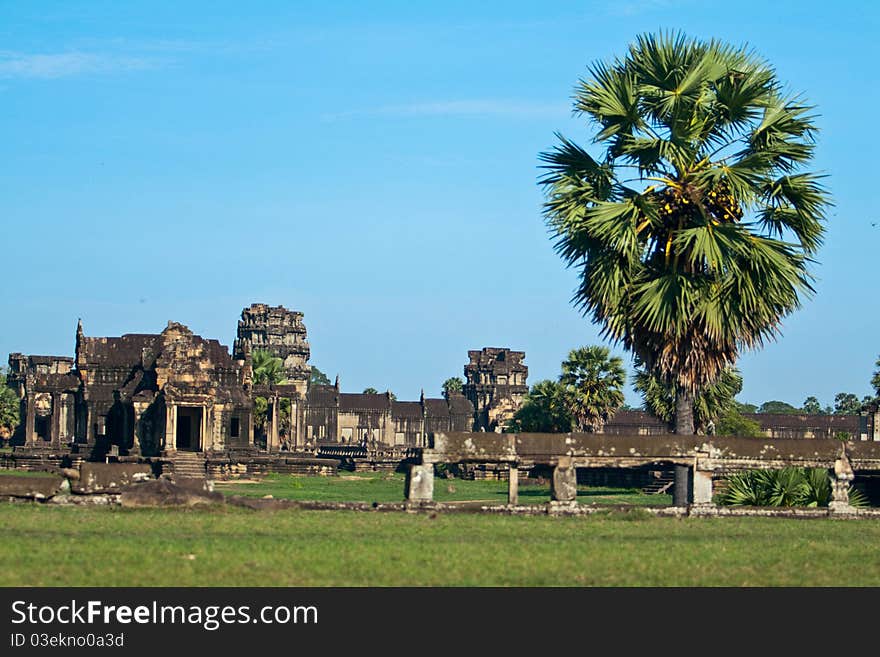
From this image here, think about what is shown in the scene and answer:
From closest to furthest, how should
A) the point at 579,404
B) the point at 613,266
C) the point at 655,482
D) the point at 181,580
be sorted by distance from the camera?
the point at 181,580 < the point at 613,266 < the point at 655,482 < the point at 579,404

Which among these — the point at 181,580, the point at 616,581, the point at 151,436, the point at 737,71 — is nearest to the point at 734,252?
the point at 737,71

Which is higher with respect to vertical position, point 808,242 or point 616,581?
point 808,242

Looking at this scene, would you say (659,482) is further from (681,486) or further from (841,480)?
(841,480)

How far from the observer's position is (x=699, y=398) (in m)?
46.6

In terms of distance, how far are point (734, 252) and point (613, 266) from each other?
7.00ft

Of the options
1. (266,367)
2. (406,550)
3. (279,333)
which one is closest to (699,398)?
(406,550)

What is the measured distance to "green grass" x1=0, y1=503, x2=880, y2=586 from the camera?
1466 cm

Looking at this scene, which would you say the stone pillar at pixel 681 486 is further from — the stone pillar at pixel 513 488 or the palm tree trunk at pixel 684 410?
the stone pillar at pixel 513 488

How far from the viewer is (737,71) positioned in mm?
26078

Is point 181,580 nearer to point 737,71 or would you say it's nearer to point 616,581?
point 616,581

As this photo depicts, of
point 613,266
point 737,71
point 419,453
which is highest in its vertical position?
point 737,71

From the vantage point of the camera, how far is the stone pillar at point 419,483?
76.9 ft

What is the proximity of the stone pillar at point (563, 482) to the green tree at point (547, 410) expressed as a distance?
121 feet

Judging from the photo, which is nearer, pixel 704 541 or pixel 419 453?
pixel 704 541
